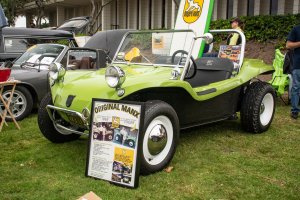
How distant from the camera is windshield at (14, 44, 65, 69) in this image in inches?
286

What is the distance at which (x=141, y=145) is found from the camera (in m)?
3.67

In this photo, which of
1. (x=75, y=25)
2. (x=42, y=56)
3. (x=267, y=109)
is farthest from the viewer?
(x=75, y=25)

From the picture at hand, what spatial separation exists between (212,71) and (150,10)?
1799cm

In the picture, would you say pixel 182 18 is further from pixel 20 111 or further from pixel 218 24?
pixel 218 24

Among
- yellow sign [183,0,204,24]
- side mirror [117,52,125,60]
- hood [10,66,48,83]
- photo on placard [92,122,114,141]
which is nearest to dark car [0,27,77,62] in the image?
hood [10,66,48,83]

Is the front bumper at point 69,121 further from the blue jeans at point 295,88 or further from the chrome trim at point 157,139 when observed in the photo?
the blue jeans at point 295,88

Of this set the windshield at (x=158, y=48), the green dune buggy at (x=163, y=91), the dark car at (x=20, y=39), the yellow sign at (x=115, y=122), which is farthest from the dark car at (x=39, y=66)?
the yellow sign at (x=115, y=122)

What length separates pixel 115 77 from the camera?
406 cm

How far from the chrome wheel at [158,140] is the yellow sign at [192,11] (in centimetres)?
336

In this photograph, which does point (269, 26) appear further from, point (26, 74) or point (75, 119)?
point (75, 119)

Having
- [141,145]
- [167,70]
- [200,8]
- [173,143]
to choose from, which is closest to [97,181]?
[141,145]

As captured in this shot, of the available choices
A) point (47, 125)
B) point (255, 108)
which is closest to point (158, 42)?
point (255, 108)

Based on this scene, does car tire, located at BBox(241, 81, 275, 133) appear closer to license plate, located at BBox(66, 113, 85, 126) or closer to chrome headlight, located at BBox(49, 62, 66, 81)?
license plate, located at BBox(66, 113, 85, 126)

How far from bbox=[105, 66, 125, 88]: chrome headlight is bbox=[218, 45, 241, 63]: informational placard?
96.1 inches
